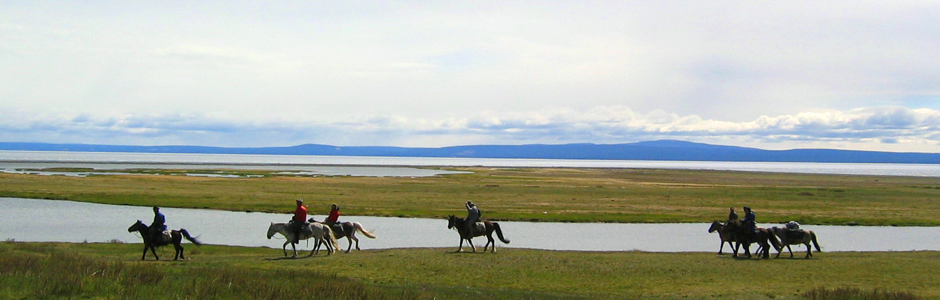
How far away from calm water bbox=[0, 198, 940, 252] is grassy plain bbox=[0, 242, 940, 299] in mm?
4974

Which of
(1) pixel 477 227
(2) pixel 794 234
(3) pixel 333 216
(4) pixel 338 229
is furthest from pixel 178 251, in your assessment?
(2) pixel 794 234

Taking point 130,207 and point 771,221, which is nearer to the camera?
point 771,221

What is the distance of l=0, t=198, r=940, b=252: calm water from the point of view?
31984 mm

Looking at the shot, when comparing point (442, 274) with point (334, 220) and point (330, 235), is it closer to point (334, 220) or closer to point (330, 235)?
point (330, 235)

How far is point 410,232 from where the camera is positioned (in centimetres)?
3688

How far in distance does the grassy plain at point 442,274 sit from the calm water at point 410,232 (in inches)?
196

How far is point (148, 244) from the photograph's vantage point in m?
23.2

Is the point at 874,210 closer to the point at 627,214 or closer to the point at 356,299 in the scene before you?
the point at 627,214

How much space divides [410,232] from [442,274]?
Result: 15.9 metres

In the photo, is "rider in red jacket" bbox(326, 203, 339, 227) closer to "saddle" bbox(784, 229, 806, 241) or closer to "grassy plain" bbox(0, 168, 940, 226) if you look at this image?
"saddle" bbox(784, 229, 806, 241)

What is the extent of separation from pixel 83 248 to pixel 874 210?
5185cm

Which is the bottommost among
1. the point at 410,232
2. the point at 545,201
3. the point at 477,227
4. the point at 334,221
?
the point at 410,232

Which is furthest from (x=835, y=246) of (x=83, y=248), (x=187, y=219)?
(x=187, y=219)

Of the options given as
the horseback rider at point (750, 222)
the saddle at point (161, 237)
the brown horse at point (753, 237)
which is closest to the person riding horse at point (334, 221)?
the saddle at point (161, 237)
